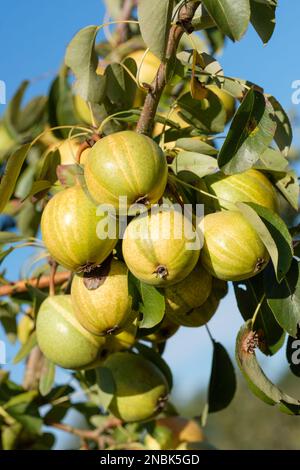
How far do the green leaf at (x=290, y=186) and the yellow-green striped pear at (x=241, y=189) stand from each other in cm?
5

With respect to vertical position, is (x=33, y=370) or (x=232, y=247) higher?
(x=232, y=247)

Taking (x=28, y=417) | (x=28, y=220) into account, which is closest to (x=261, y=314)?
(x=28, y=417)

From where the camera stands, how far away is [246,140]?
1.31 m

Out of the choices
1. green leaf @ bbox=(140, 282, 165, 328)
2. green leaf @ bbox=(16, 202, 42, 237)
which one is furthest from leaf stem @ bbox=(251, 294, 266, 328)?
green leaf @ bbox=(16, 202, 42, 237)

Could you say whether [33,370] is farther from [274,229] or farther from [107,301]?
[274,229]

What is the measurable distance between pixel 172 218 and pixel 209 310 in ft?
1.18

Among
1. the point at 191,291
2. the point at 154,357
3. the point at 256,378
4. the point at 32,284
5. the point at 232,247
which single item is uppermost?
the point at 232,247

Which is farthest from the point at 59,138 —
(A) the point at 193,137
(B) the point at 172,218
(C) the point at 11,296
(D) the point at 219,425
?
(D) the point at 219,425

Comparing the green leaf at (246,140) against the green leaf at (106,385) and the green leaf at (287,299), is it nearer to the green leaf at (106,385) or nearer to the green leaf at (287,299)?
the green leaf at (287,299)

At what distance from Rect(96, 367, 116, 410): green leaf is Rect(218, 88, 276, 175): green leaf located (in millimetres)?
754

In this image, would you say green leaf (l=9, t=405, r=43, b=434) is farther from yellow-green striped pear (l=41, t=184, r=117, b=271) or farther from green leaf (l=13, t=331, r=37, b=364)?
yellow-green striped pear (l=41, t=184, r=117, b=271)

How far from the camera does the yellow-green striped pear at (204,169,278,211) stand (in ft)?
4.52

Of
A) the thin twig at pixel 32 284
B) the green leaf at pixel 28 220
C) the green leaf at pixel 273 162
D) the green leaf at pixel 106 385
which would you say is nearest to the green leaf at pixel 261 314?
the green leaf at pixel 273 162

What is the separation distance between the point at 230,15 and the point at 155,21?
14cm
